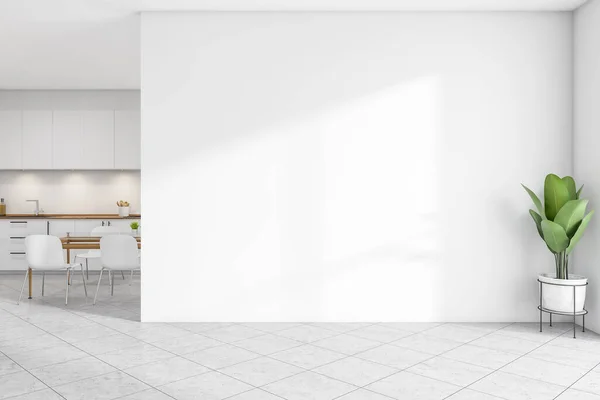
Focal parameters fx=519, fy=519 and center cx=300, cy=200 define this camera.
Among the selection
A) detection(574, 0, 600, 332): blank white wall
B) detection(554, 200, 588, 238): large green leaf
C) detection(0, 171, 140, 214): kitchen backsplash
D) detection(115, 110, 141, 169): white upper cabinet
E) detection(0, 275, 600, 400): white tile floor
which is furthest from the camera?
detection(0, 171, 140, 214): kitchen backsplash

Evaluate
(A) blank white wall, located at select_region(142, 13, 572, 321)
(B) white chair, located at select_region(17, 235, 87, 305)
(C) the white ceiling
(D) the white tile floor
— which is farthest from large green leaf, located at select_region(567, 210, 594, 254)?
(B) white chair, located at select_region(17, 235, 87, 305)

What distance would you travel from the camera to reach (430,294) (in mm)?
4984

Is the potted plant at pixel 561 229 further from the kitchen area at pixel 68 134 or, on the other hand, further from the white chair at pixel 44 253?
the kitchen area at pixel 68 134

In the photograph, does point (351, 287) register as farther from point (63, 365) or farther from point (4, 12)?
point (4, 12)

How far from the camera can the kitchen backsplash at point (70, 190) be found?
863cm

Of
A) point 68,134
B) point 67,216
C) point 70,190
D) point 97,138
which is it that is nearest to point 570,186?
point 97,138

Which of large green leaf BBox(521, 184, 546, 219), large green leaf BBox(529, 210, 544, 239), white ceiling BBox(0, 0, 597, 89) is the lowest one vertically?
large green leaf BBox(529, 210, 544, 239)

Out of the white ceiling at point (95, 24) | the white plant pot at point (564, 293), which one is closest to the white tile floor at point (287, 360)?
the white plant pot at point (564, 293)

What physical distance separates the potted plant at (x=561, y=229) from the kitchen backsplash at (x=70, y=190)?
6336 millimetres

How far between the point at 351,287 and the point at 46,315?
122 inches

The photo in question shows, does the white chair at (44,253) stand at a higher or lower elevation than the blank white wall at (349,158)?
lower

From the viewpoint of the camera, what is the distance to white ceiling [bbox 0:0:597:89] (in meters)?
4.74

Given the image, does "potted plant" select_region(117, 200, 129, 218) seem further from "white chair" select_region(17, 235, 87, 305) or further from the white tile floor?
the white tile floor

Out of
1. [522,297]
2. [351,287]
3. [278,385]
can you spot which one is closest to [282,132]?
[351,287]
